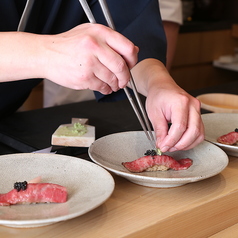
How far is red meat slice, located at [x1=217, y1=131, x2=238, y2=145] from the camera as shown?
1.19 metres

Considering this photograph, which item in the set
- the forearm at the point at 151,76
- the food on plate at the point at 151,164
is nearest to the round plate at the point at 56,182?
the food on plate at the point at 151,164

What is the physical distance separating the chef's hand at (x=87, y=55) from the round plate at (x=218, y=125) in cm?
41

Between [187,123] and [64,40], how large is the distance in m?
0.36

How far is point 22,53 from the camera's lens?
88 cm

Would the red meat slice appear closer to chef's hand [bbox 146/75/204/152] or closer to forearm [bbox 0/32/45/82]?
→ chef's hand [bbox 146/75/204/152]

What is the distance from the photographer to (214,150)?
1.09m

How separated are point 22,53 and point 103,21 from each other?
659 millimetres

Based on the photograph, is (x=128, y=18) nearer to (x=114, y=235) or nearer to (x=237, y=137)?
(x=237, y=137)

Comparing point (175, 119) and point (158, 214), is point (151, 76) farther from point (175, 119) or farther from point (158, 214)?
point (158, 214)

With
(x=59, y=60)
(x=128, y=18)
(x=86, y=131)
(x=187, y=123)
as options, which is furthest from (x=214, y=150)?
(x=128, y=18)

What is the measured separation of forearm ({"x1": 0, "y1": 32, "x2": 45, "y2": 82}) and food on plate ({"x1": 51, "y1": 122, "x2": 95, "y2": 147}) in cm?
27

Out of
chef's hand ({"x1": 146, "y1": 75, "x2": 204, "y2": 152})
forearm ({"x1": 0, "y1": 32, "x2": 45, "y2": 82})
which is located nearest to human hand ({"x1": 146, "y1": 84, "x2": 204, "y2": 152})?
chef's hand ({"x1": 146, "y1": 75, "x2": 204, "y2": 152})

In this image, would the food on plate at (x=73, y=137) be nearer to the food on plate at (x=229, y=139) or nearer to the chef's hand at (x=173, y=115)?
the chef's hand at (x=173, y=115)

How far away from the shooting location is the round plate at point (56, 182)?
30.3 inches
